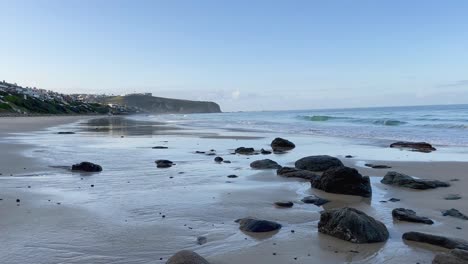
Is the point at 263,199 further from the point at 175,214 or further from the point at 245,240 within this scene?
the point at 245,240

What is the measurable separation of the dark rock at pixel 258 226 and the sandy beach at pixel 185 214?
0.55 ft

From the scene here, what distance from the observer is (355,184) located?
10.5m

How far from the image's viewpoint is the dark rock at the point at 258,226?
23.9ft

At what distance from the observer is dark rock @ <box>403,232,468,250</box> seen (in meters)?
6.33

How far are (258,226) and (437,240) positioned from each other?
2711 mm

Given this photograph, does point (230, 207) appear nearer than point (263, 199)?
Yes

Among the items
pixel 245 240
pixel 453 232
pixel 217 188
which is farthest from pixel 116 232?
pixel 453 232

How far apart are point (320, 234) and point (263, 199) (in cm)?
292

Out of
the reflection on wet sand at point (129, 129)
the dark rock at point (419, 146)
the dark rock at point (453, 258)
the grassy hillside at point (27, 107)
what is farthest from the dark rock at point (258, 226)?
the grassy hillside at point (27, 107)

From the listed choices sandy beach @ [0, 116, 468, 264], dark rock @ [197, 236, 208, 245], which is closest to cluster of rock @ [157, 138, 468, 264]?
sandy beach @ [0, 116, 468, 264]

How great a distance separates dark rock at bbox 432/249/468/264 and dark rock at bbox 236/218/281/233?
2561 mm

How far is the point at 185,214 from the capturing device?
27.6 ft

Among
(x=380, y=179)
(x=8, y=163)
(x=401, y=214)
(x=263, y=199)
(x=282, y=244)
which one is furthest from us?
(x=8, y=163)

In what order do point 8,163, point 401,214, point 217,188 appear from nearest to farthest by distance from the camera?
point 401,214 → point 217,188 → point 8,163
